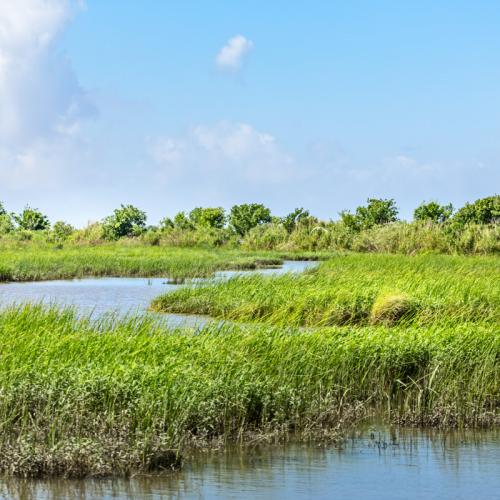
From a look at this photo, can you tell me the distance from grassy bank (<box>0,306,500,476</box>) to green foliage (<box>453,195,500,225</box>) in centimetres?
4972

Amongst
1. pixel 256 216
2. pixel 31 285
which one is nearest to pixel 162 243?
pixel 256 216

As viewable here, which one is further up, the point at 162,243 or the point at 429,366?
the point at 162,243

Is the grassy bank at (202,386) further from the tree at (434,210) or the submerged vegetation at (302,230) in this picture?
the tree at (434,210)

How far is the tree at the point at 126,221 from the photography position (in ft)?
270

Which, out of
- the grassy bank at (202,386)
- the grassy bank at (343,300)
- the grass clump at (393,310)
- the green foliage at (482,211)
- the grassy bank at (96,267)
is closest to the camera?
the grassy bank at (202,386)

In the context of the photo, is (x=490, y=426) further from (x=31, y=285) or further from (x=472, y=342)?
(x=31, y=285)

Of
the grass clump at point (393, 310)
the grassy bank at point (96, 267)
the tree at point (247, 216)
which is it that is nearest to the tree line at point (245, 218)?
the tree at point (247, 216)

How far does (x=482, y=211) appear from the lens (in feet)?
206

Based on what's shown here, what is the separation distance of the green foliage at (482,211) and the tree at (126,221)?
30.9m

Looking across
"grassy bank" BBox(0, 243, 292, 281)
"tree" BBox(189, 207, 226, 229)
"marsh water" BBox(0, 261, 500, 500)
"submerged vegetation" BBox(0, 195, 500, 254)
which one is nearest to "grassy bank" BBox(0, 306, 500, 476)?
"marsh water" BBox(0, 261, 500, 500)

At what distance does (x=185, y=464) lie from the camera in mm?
9578

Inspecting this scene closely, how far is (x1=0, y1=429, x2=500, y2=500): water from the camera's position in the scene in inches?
342

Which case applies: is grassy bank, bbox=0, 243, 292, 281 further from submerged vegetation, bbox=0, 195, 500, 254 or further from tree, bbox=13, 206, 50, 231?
tree, bbox=13, 206, 50, 231

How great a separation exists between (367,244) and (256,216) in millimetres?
28011
